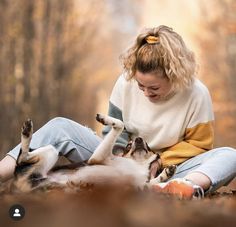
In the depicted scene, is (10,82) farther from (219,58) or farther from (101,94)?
(101,94)

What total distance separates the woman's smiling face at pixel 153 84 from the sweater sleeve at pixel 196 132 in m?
0.18

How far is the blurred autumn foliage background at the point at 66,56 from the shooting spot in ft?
40.3

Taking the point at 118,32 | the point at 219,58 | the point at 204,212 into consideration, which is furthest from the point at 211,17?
the point at 204,212

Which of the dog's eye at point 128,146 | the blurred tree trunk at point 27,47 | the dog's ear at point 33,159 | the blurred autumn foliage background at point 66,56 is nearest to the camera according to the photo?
the dog's ear at point 33,159

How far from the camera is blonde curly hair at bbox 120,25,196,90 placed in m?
3.67

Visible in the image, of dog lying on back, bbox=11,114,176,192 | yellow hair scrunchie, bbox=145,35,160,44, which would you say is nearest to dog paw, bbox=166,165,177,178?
dog lying on back, bbox=11,114,176,192

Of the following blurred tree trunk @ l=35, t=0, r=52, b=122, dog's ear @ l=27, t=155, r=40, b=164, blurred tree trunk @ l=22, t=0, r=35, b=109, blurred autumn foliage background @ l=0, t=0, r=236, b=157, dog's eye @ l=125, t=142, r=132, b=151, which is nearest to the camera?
dog's ear @ l=27, t=155, r=40, b=164

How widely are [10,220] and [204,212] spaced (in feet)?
1.82

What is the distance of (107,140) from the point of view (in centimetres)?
385

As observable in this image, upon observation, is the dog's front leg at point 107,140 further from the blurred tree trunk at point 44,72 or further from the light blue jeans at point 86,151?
the blurred tree trunk at point 44,72

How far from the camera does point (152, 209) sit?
74.0 inches

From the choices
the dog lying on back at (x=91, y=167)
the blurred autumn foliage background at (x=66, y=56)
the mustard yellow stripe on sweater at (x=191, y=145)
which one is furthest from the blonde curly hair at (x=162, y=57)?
the blurred autumn foliage background at (x=66, y=56)

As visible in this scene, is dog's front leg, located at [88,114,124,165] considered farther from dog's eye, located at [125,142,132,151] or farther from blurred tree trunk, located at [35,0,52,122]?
blurred tree trunk, located at [35,0,52,122]

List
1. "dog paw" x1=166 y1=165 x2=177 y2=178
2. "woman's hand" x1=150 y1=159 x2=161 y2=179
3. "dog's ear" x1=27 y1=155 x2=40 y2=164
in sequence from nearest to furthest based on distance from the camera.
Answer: "dog's ear" x1=27 y1=155 x2=40 y2=164 < "dog paw" x1=166 y1=165 x2=177 y2=178 < "woman's hand" x1=150 y1=159 x2=161 y2=179
